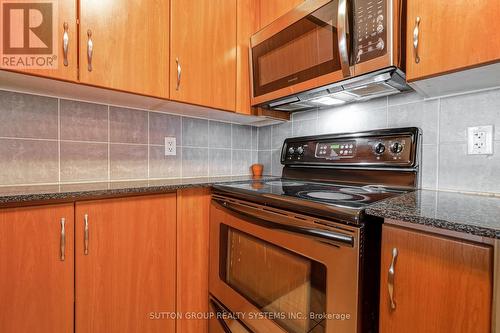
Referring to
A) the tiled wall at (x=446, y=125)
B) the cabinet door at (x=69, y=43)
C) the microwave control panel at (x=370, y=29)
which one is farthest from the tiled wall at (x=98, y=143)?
the microwave control panel at (x=370, y=29)

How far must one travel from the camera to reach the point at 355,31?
3.14ft

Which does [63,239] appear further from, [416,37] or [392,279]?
[416,37]

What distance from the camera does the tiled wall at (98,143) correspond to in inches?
44.2

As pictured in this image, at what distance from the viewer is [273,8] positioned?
141cm

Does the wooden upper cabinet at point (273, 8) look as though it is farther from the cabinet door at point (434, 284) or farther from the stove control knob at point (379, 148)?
the cabinet door at point (434, 284)

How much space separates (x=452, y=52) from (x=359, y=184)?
663mm

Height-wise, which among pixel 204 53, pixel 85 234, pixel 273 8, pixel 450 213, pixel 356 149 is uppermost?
pixel 273 8

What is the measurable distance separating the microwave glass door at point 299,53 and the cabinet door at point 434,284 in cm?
75

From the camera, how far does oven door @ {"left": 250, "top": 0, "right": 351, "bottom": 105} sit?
101cm

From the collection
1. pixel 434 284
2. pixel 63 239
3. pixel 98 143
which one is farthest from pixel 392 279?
pixel 98 143

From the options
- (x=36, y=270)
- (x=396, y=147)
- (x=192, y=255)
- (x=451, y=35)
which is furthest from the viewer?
(x=192, y=255)

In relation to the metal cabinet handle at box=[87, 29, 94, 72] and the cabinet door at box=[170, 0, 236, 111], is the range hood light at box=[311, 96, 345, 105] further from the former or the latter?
the metal cabinet handle at box=[87, 29, 94, 72]

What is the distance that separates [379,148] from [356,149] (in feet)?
0.38

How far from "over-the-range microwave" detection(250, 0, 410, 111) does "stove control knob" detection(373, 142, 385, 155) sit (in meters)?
0.25
